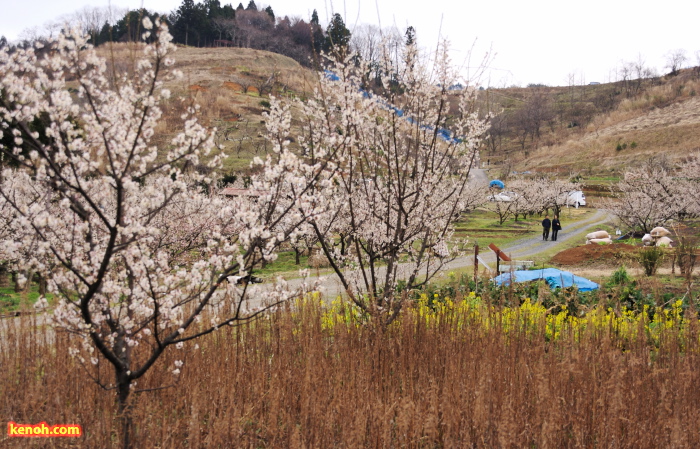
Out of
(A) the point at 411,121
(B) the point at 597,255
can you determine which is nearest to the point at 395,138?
(A) the point at 411,121

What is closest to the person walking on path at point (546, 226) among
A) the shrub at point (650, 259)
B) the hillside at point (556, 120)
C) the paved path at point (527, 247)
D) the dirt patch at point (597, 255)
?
the paved path at point (527, 247)

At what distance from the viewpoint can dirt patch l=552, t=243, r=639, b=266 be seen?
49.8 ft

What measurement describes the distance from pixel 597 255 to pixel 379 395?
14344mm

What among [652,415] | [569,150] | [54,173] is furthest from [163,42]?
[569,150]

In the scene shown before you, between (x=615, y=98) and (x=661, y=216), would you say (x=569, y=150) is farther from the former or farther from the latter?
(x=661, y=216)

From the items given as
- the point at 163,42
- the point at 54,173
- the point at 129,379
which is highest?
the point at 163,42

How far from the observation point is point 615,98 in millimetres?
89875

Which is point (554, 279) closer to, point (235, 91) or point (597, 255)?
point (597, 255)

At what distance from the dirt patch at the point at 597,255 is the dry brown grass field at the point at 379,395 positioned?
10841 mm

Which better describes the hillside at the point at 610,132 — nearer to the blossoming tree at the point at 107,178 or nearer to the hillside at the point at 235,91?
the hillside at the point at 235,91

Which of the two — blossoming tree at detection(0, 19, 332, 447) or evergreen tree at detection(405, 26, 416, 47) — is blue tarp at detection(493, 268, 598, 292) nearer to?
evergreen tree at detection(405, 26, 416, 47)

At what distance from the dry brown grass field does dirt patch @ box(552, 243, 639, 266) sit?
10.8m

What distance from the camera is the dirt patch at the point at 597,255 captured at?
1519 cm

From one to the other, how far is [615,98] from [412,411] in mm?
102741
